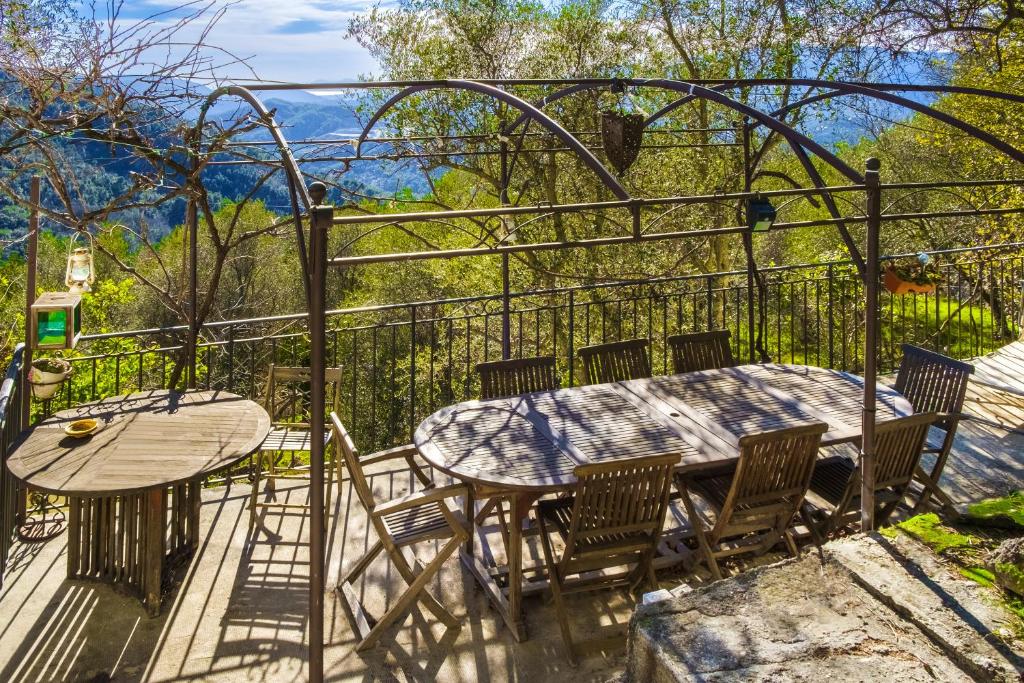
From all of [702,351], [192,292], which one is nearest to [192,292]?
[192,292]

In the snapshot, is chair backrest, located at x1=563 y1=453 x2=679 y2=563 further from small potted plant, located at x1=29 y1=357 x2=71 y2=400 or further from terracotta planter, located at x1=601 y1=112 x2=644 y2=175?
small potted plant, located at x1=29 y1=357 x2=71 y2=400

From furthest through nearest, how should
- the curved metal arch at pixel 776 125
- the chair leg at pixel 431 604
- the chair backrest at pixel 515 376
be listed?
the chair backrest at pixel 515 376
the chair leg at pixel 431 604
the curved metal arch at pixel 776 125

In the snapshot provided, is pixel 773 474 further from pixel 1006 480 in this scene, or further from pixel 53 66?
pixel 53 66

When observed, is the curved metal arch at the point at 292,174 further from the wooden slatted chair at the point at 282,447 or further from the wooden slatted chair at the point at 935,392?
the wooden slatted chair at the point at 935,392

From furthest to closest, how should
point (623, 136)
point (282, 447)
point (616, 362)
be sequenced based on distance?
point (616, 362) → point (623, 136) → point (282, 447)

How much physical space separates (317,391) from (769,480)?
2.12 metres

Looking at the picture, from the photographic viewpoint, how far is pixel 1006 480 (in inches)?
192

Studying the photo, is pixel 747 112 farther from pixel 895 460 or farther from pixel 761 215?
pixel 895 460

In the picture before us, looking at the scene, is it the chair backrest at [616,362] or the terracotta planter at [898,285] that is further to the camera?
the chair backrest at [616,362]

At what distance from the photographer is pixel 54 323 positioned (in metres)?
3.95

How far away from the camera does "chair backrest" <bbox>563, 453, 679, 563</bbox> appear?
338 centimetres

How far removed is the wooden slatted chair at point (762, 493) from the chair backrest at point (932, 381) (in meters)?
1.25

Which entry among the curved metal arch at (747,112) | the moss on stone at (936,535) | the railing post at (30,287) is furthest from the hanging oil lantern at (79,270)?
the moss on stone at (936,535)

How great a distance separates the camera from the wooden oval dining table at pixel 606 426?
360 cm
